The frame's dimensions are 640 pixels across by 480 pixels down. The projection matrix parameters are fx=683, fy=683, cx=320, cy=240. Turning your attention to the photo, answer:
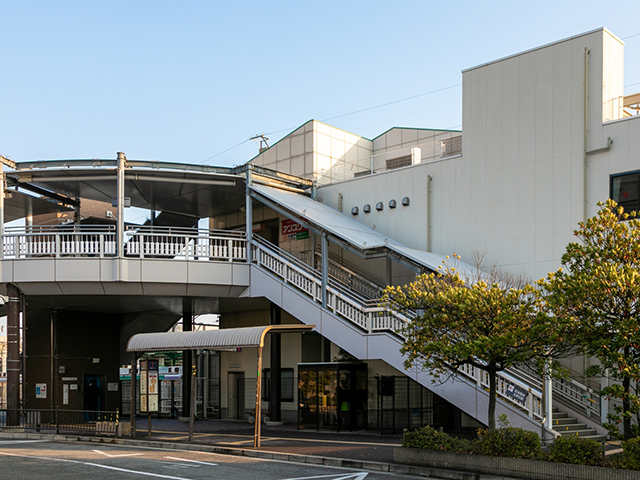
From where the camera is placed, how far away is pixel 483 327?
14109mm

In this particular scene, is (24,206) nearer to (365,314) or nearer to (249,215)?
(249,215)

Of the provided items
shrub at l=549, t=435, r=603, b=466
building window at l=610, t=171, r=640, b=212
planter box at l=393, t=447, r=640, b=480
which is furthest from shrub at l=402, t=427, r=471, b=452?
building window at l=610, t=171, r=640, b=212

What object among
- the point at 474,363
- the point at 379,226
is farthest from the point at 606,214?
the point at 379,226

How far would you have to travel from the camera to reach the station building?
2073 centimetres

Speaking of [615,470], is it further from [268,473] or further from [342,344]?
[342,344]

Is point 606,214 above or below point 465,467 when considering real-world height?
above

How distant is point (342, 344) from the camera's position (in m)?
21.1

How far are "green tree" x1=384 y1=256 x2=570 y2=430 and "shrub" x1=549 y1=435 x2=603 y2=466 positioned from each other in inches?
69.1

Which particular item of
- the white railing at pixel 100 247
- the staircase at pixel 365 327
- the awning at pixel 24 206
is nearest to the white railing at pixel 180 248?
the white railing at pixel 100 247

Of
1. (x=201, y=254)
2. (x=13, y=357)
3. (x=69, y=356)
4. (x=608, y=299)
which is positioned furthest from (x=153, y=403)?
(x=608, y=299)

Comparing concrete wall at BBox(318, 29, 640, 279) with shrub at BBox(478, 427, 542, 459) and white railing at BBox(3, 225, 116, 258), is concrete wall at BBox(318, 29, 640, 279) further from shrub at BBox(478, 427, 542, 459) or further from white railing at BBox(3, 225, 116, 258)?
white railing at BBox(3, 225, 116, 258)

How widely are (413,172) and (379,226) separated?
2.49 m

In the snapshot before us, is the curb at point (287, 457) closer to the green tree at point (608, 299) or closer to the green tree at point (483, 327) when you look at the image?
the green tree at point (483, 327)

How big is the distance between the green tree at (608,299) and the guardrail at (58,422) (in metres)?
13.9
